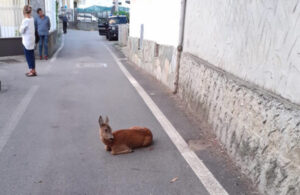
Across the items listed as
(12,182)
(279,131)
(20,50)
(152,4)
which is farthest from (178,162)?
(20,50)

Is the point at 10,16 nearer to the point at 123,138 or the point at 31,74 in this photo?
the point at 31,74

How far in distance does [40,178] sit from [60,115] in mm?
2337

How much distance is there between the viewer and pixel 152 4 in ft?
34.5

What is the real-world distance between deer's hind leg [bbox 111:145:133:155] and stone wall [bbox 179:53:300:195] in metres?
1.41

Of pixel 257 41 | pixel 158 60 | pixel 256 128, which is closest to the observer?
pixel 256 128

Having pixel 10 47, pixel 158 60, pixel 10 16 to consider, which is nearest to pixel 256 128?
pixel 158 60

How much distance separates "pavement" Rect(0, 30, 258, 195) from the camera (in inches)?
134

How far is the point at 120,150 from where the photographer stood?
418cm

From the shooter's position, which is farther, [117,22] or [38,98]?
[117,22]

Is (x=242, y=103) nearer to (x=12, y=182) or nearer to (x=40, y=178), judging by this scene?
(x=40, y=178)

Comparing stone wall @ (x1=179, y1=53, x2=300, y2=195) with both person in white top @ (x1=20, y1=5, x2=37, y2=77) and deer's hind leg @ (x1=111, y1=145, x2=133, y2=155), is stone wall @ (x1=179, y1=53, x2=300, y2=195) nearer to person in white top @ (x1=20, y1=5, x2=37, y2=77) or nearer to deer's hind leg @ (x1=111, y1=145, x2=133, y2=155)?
deer's hind leg @ (x1=111, y1=145, x2=133, y2=155)

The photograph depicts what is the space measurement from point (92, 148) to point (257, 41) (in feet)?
8.91

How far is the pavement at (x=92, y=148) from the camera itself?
3.40 meters

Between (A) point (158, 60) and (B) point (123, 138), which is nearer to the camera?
(B) point (123, 138)
